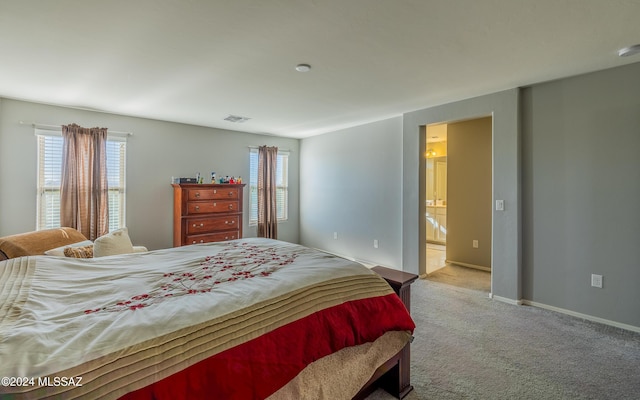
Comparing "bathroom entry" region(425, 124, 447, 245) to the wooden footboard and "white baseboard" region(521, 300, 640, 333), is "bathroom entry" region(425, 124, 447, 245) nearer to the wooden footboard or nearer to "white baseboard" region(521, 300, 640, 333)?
"white baseboard" region(521, 300, 640, 333)

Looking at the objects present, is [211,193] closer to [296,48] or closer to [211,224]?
[211,224]

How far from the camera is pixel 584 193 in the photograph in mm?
2953

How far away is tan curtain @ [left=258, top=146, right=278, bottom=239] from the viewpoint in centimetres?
586

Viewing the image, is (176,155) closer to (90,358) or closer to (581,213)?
(90,358)

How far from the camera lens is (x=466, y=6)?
6.00 ft

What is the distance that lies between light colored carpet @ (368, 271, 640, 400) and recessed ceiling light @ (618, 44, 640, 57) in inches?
96.7

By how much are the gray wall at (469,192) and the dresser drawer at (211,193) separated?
3885mm

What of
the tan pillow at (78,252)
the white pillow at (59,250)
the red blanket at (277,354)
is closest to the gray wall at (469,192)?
the red blanket at (277,354)

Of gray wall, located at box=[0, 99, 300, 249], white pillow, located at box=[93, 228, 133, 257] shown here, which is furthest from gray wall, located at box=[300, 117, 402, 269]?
white pillow, located at box=[93, 228, 133, 257]

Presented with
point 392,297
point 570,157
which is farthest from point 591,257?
point 392,297

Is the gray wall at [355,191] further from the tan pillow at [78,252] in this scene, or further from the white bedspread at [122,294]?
the tan pillow at [78,252]

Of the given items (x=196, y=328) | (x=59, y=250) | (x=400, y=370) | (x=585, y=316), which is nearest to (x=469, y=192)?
(x=585, y=316)

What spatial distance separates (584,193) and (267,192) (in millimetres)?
4825

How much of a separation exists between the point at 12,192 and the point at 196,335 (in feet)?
14.1
